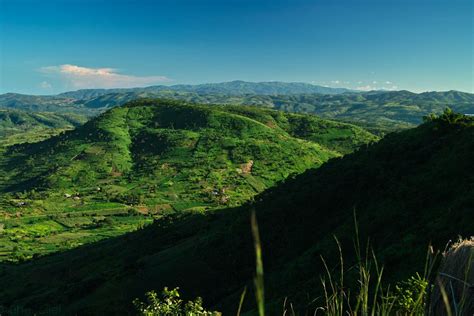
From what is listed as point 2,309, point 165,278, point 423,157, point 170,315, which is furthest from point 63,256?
point 170,315

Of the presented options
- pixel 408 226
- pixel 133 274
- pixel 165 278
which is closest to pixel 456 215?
pixel 408 226

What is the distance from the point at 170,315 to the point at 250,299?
38.6 meters

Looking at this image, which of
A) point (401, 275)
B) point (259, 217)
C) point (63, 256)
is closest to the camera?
point (401, 275)

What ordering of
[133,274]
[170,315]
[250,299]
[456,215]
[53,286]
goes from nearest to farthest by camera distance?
[170,315]
[456,215]
[250,299]
[133,274]
[53,286]

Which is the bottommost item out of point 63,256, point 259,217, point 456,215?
point 63,256

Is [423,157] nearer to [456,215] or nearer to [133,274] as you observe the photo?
[456,215]

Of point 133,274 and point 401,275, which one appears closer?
point 401,275

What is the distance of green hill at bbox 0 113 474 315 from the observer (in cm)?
4284

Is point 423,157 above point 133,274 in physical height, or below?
above

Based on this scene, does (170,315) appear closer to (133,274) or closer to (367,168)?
(367,168)

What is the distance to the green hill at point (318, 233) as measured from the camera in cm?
4284

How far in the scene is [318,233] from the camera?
6806 cm

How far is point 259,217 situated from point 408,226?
3867cm

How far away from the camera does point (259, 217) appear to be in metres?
83.4
